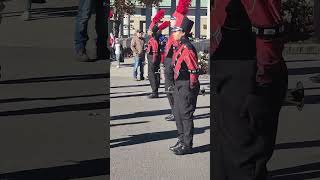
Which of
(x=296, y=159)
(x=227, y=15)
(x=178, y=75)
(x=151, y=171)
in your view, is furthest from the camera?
(x=178, y=75)

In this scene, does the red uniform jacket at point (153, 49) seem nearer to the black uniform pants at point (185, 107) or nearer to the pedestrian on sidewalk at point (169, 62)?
the pedestrian on sidewalk at point (169, 62)

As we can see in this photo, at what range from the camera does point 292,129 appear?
276 centimetres

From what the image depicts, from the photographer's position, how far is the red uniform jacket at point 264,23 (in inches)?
102

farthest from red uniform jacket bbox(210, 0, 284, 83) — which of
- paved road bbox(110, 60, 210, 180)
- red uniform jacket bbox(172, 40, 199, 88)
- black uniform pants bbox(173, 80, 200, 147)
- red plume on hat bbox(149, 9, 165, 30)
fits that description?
red plume on hat bbox(149, 9, 165, 30)

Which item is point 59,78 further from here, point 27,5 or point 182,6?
point 182,6

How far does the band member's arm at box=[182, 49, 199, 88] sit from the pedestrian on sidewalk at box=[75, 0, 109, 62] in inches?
87.4

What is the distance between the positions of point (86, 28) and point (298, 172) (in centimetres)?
131

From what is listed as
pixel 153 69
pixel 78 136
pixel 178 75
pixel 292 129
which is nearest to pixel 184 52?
pixel 178 75

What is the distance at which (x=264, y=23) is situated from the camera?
102 inches

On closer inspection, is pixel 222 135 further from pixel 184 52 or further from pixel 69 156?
pixel 184 52

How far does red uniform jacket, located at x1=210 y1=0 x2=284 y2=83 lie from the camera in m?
2.59

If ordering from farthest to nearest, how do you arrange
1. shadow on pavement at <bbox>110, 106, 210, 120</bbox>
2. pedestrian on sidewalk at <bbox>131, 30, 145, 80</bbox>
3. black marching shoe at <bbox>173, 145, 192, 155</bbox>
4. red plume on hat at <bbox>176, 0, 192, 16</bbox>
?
pedestrian on sidewalk at <bbox>131, 30, 145, 80</bbox>
shadow on pavement at <bbox>110, 106, 210, 120</bbox>
black marching shoe at <bbox>173, 145, 192, 155</bbox>
red plume on hat at <bbox>176, 0, 192, 16</bbox>

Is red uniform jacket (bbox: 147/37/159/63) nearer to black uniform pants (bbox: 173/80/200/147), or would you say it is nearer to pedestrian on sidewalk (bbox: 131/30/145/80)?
pedestrian on sidewalk (bbox: 131/30/145/80)

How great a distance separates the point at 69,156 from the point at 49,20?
61 centimetres
